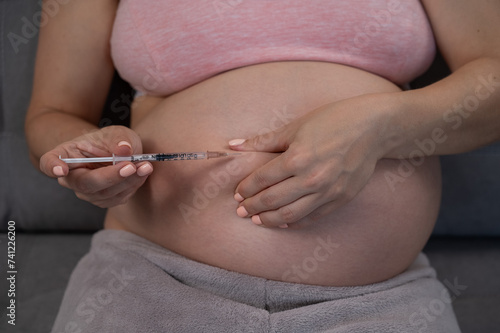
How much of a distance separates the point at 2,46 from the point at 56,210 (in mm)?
491

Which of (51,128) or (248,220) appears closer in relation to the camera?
(248,220)

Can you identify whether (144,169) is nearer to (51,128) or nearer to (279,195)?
(279,195)

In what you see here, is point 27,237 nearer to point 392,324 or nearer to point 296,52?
point 296,52

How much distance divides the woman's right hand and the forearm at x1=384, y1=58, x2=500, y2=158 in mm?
439

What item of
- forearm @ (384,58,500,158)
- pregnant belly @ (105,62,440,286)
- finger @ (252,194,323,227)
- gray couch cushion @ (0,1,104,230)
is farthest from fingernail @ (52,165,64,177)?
gray couch cushion @ (0,1,104,230)

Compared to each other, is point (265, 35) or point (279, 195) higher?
point (265, 35)

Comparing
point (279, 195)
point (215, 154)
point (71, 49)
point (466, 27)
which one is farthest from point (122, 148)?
point (466, 27)

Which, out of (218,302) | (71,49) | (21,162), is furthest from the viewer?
(21,162)

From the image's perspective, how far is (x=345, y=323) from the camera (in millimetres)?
785

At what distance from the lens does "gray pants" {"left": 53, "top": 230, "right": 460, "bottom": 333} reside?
0.77m

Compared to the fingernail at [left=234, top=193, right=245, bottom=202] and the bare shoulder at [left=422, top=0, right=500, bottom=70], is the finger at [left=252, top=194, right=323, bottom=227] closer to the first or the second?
the fingernail at [left=234, top=193, right=245, bottom=202]

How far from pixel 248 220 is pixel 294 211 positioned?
0.10 metres

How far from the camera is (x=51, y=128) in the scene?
3.11ft

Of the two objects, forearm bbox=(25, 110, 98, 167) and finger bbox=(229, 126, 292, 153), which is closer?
finger bbox=(229, 126, 292, 153)
